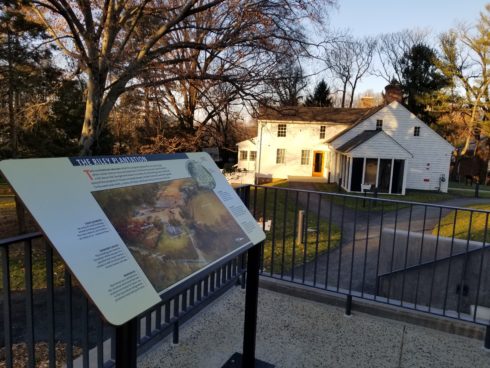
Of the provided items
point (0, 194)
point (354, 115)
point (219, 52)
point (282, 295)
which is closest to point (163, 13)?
point (219, 52)

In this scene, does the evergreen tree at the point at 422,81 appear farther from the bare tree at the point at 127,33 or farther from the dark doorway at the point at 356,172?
the bare tree at the point at 127,33

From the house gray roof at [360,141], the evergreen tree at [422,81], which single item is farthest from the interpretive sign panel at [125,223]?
the evergreen tree at [422,81]

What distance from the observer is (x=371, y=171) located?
89.1ft

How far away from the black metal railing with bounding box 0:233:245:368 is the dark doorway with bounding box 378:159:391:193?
2261cm

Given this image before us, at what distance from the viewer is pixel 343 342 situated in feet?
12.5

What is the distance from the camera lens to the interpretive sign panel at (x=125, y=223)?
1.52 meters

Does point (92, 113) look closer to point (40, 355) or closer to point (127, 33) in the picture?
point (127, 33)

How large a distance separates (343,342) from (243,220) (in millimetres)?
1927

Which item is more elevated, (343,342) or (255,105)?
(255,105)

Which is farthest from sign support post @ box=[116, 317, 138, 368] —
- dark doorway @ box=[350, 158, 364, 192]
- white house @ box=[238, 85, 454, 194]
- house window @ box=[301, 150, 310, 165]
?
house window @ box=[301, 150, 310, 165]

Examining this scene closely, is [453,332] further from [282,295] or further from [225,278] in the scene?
[225,278]

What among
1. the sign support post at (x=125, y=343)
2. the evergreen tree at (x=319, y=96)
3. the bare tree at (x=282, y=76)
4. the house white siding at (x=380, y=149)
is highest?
the evergreen tree at (x=319, y=96)

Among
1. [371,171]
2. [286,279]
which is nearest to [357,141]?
[371,171]

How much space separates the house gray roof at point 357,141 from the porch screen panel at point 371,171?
4.56ft
